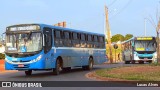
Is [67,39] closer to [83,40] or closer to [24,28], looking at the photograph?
[83,40]

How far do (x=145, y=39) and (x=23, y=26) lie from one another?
23.6 meters

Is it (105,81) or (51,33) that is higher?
(51,33)

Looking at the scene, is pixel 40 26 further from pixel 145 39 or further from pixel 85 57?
pixel 145 39

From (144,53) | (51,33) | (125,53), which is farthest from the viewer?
(125,53)

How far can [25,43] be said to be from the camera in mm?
22469

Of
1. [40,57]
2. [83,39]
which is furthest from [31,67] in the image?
[83,39]

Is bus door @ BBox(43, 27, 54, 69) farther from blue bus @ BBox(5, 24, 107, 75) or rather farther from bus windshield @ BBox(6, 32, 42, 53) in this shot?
bus windshield @ BBox(6, 32, 42, 53)

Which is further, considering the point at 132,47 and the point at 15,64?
the point at 132,47

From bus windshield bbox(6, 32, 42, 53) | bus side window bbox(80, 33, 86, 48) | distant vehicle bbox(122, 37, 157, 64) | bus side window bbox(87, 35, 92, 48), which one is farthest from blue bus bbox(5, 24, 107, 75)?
distant vehicle bbox(122, 37, 157, 64)

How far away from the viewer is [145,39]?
43938 millimetres

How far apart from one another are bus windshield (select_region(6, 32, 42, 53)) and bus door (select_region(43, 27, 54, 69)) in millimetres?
511

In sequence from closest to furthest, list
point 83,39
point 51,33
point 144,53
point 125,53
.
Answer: point 51,33 → point 83,39 → point 144,53 → point 125,53

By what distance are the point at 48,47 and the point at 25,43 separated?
1.49 metres

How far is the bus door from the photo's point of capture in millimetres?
22891
